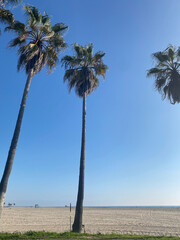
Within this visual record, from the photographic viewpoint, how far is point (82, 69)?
56.9 ft

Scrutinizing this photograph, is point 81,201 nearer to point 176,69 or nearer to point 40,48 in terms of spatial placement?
point 40,48

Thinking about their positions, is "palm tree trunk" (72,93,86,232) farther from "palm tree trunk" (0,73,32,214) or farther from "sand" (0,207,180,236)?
"palm tree trunk" (0,73,32,214)

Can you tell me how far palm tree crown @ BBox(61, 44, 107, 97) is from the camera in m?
17.1

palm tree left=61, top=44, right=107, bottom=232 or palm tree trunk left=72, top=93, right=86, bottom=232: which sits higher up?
palm tree left=61, top=44, right=107, bottom=232

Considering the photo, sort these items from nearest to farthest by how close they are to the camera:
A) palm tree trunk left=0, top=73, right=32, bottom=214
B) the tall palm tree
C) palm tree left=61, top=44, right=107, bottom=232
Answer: palm tree trunk left=0, top=73, right=32, bottom=214
the tall palm tree
palm tree left=61, top=44, right=107, bottom=232

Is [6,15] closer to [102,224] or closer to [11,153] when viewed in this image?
[11,153]

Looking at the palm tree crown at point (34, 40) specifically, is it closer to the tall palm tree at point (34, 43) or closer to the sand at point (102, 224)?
the tall palm tree at point (34, 43)

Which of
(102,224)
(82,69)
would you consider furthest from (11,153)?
(102,224)

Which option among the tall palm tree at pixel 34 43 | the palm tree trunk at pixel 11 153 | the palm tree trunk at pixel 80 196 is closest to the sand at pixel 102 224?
the palm tree trunk at pixel 80 196

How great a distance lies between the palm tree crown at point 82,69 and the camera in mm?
17094

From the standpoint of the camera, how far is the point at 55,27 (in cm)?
1457

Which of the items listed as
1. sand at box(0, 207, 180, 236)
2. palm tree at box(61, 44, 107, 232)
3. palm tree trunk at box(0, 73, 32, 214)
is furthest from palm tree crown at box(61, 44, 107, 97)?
sand at box(0, 207, 180, 236)

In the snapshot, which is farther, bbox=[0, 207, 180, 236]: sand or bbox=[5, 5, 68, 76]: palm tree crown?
bbox=[0, 207, 180, 236]: sand

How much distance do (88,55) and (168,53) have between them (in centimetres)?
679
